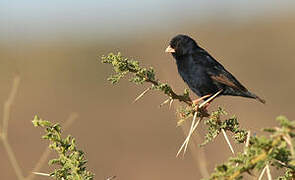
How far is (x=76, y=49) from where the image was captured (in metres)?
31.7

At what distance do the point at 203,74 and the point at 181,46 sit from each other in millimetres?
612

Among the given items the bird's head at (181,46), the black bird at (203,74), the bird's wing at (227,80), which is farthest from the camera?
the bird's head at (181,46)

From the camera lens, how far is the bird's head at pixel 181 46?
661 centimetres

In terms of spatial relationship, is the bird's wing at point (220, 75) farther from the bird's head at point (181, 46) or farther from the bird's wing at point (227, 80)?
the bird's head at point (181, 46)

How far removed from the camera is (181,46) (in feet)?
21.9

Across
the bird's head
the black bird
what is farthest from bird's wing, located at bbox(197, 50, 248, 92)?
the bird's head

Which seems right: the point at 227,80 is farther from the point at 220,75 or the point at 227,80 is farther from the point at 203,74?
the point at 203,74

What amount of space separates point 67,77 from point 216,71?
65.6 feet

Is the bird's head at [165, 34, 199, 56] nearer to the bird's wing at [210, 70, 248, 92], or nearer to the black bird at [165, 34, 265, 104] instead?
the black bird at [165, 34, 265, 104]

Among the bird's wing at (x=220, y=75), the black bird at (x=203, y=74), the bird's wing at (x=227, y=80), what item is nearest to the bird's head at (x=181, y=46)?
the black bird at (x=203, y=74)

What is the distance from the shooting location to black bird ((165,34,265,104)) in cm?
592

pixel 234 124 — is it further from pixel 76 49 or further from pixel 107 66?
pixel 76 49

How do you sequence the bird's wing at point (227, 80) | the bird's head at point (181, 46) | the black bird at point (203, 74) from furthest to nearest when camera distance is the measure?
the bird's head at point (181, 46)
the black bird at point (203, 74)
the bird's wing at point (227, 80)

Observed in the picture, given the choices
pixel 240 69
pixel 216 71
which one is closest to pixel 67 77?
pixel 240 69
